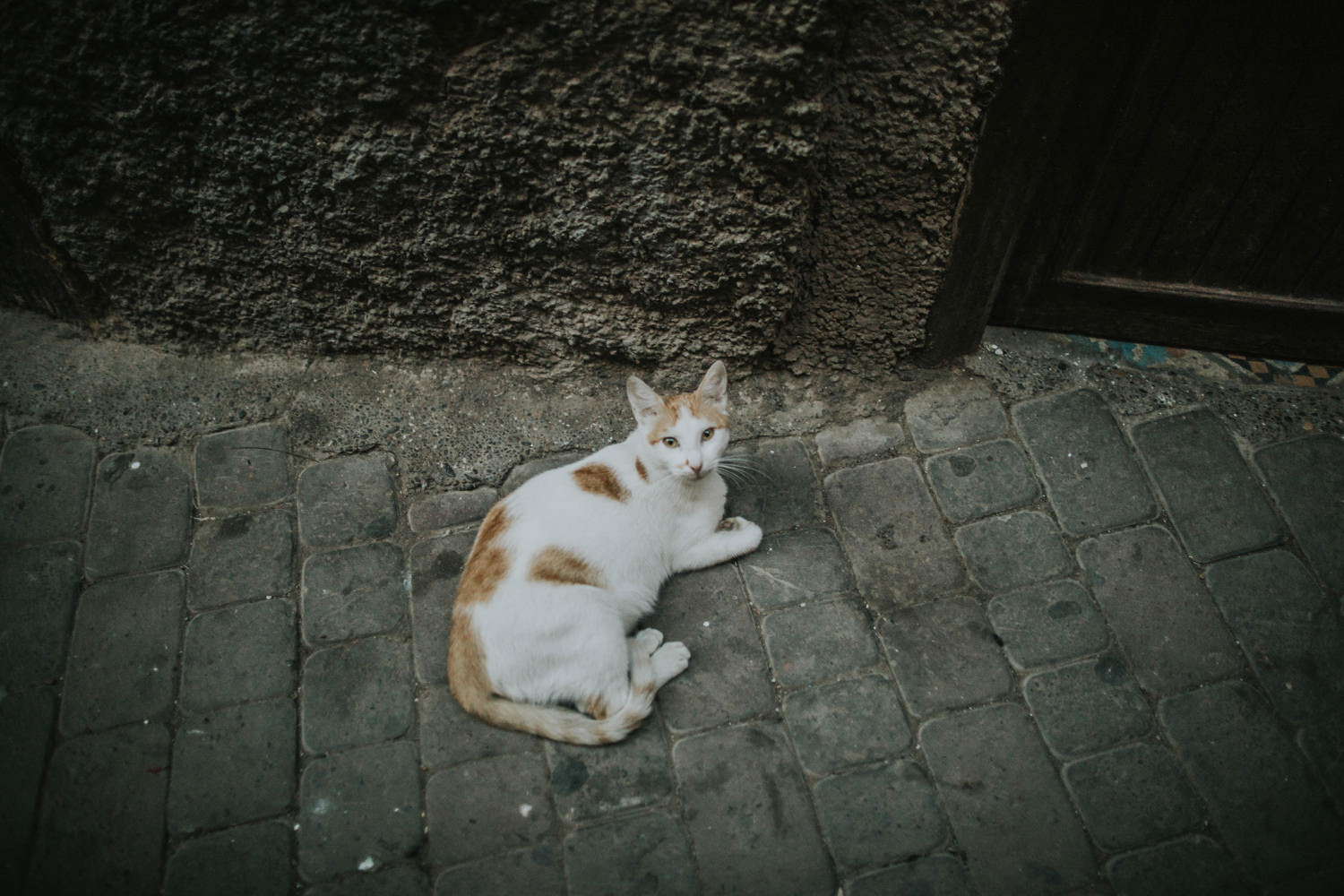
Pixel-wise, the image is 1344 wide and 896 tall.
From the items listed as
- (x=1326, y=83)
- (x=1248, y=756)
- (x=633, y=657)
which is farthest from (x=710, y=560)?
(x=1326, y=83)

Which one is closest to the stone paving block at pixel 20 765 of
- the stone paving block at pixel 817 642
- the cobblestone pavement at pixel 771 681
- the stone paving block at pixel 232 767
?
the cobblestone pavement at pixel 771 681

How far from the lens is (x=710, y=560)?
2904 millimetres

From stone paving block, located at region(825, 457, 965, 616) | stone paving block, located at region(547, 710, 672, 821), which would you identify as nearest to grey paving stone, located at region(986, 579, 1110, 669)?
stone paving block, located at region(825, 457, 965, 616)

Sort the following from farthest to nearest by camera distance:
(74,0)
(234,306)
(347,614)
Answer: (234,306) < (347,614) < (74,0)

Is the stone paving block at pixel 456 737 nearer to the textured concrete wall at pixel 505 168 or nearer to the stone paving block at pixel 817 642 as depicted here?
the stone paving block at pixel 817 642

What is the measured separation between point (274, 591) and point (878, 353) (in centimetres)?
266

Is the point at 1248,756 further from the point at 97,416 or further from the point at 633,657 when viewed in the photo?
the point at 97,416

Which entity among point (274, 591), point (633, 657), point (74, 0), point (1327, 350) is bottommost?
point (274, 591)

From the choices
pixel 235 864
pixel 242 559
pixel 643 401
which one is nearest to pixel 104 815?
pixel 235 864

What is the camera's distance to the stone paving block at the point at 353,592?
287 cm

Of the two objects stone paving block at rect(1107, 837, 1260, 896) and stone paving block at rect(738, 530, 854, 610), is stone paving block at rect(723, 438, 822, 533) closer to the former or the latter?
stone paving block at rect(738, 530, 854, 610)

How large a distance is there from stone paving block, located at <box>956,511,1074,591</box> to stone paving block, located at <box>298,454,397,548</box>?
89.9 inches

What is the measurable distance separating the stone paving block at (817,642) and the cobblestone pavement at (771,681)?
0.04ft

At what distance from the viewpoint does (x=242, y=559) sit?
3.02m
